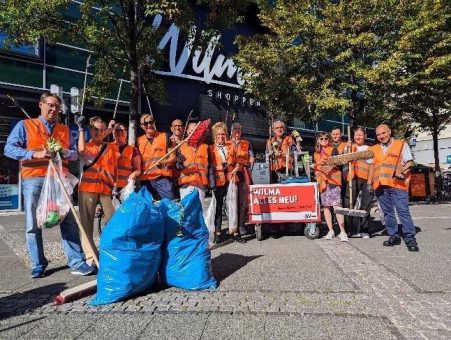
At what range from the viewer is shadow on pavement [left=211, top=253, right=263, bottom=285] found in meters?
5.00

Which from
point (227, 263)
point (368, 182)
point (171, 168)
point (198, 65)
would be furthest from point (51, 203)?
point (198, 65)

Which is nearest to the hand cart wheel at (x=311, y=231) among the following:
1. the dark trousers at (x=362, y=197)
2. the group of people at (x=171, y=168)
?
the group of people at (x=171, y=168)

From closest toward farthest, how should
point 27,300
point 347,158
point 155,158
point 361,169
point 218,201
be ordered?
point 27,300 < point 155,158 < point 347,158 < point 218,201 < point 361,169

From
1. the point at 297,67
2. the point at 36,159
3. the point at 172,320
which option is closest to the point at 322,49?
the point at 297,67

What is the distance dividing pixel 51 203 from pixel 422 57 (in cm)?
1355

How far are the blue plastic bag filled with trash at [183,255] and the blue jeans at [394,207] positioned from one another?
10.8 ft

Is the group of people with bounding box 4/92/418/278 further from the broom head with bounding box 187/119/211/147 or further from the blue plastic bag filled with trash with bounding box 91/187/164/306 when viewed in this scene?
the blue plastic bag filled with trash with bounding box 91/187/164/306

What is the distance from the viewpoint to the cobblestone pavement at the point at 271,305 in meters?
3.22

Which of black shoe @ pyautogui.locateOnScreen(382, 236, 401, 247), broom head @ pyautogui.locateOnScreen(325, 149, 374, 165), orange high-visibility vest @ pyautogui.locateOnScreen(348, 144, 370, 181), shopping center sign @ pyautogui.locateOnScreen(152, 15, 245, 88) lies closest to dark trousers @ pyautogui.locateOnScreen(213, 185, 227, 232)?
broom head @ pyautogui.locateOnScreen(325, 149, 374, 165)

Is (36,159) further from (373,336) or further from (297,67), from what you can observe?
(297,67)

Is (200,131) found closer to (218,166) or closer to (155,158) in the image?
(155,158)

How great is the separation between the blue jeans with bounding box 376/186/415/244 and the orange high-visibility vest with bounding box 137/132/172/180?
328cm

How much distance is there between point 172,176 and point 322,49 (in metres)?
9.67

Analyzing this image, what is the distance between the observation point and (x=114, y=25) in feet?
29.5
